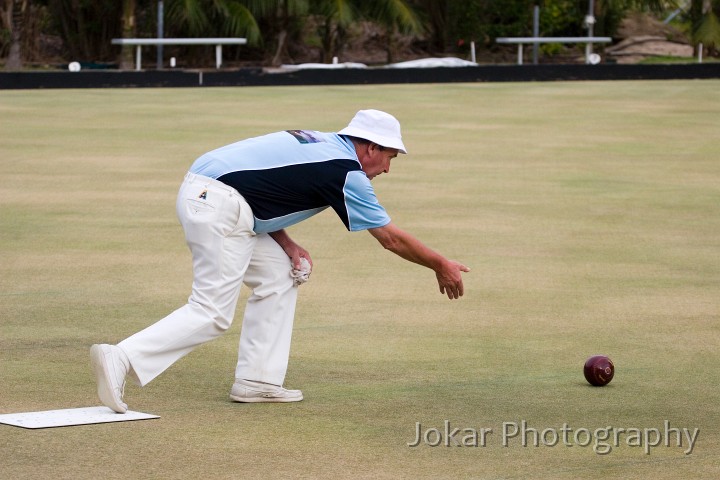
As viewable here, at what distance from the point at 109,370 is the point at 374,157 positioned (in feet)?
4.31

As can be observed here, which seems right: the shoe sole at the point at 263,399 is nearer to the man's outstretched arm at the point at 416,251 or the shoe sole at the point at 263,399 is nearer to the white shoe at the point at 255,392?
the white shoe at the point at 255,392

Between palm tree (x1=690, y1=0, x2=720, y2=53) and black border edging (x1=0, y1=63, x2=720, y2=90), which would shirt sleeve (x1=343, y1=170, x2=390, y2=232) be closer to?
black border edging (x1=0, y1=63, x2=720, y2=90)

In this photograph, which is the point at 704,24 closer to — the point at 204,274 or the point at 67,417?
the point at 204,274

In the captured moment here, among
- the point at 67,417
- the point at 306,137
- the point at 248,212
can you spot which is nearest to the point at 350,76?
the point at 306,137

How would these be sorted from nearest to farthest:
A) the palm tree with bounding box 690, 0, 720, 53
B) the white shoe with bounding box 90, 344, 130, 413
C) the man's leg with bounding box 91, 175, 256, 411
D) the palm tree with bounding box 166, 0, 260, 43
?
1. the white shoe with bounding box 90, 344, 130, 413
2. the man's leg with bounding box 91, 175, 256, 411
3. the palm tree with bounding box 166, 0, 260, 43
4. the palm tree with bounding box 690, 0, 720, 53

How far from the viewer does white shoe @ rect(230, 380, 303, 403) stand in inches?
225

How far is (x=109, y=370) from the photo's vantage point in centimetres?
524

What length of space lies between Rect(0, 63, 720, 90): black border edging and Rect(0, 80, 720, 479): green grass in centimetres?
842

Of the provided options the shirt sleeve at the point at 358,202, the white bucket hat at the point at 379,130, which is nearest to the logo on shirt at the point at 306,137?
the white bucket hat at the point at 379,130

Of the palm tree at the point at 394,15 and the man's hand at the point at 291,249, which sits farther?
the palm tree at the point at 394,15

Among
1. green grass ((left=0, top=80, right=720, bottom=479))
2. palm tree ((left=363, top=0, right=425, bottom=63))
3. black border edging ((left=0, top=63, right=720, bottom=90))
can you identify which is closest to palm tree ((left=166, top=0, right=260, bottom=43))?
palm tree ((left=363, top=0, right=425, bottom=63))

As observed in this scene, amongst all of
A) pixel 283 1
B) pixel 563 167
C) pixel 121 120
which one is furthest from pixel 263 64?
pixel 563 167

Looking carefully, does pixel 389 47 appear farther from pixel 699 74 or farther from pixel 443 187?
pixel 443 187

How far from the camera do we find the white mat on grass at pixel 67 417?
210 inches
